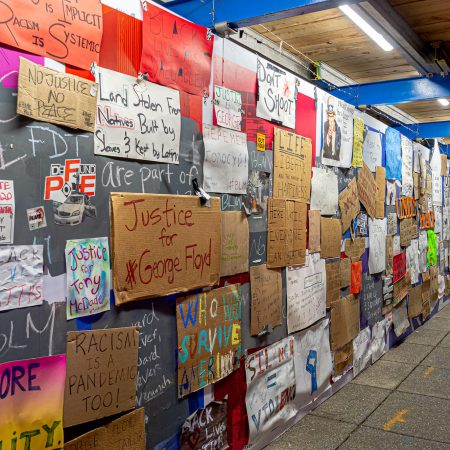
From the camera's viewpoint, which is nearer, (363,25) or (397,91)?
(363,25)

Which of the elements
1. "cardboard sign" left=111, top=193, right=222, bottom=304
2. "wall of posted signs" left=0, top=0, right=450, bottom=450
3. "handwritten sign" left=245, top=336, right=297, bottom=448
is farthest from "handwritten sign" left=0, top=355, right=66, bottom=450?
"handwritten sign" left=245, top=336, right=297, bottom=448

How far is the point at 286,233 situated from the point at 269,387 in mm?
1052

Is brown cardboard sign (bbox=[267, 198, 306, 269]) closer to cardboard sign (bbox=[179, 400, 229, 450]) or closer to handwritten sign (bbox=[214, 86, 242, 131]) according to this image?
handwritten sign (bbox=[214, 86, 242, 131])

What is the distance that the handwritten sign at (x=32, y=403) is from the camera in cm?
170

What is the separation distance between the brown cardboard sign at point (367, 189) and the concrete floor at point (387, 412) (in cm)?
168

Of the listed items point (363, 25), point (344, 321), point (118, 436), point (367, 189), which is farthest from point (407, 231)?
point (118, 436)

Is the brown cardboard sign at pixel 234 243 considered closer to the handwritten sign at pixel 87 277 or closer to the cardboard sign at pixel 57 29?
the handwritten sign at pixel 87 277

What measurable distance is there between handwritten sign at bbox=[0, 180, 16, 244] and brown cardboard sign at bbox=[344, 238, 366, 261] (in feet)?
11.0

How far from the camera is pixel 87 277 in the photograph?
1.98 metres

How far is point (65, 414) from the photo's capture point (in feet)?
6.20

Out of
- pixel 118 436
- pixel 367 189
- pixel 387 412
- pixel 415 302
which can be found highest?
pixel 367 189

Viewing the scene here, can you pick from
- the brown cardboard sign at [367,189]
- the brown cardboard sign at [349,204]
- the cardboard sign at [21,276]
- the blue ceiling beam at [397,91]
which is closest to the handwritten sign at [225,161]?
the cardboard sign at [21,276]

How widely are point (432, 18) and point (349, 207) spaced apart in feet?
5.54

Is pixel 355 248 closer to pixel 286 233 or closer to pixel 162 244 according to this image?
pixel 286 233
